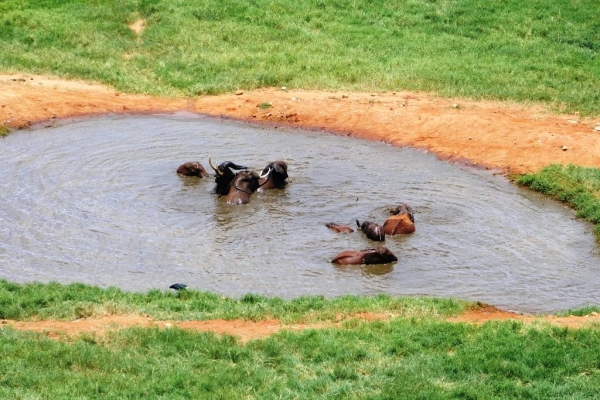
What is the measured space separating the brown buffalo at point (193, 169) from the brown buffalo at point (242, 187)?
1.03m

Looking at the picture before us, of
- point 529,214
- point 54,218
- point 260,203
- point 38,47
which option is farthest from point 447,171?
point 38,47

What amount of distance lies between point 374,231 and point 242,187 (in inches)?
107

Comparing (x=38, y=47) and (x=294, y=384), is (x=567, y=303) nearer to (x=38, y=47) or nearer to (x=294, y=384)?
(x=294, y=384)

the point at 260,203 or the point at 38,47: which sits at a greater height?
the point at 38,47

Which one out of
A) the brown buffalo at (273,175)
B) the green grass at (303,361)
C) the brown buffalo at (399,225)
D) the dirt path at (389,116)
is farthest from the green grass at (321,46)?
the green grass at (303,361)

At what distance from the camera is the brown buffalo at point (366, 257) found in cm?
1353

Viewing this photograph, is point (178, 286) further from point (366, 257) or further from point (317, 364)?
point (317, 364)

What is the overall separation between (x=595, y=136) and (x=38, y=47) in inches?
533

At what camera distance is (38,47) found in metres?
25.0

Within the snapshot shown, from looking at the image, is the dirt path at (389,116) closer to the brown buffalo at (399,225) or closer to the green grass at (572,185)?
the green grass at (572,185)

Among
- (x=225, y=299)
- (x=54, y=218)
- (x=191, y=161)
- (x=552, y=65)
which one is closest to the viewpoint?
(x=225, y=299)

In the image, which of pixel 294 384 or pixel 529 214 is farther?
pixel 529 214

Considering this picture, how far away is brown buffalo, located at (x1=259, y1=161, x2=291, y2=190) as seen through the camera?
54.1 ft

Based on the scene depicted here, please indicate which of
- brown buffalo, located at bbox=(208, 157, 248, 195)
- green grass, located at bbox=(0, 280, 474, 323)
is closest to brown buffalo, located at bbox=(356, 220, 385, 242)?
green grass, located at bbox=(0, 280, 474, 323)
